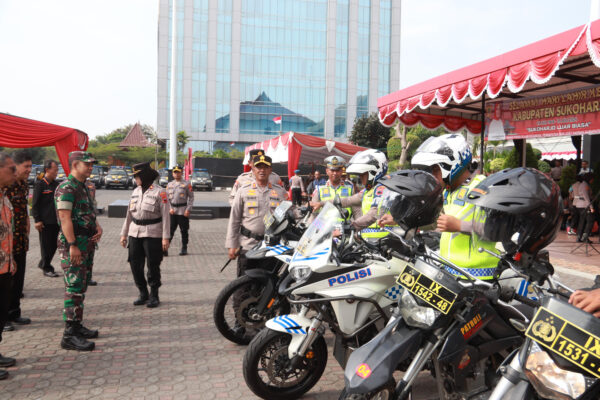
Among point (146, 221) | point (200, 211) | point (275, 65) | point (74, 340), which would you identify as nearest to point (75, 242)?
point (74, 340)

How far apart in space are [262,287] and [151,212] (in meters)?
2.13

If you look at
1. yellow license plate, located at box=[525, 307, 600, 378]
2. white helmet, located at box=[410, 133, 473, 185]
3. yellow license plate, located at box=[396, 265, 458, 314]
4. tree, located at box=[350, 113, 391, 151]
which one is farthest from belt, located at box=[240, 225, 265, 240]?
tree, located at box=[350, 113, 391, 151]

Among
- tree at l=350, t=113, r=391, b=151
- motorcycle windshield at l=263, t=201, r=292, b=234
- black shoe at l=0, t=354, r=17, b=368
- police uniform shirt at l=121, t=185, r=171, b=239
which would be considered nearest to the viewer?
black shoe at l=0, t=354, r=17, b=368

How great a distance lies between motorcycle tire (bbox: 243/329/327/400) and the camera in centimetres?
319

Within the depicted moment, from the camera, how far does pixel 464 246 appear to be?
10.6ft

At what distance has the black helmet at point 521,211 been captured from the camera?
1783mm

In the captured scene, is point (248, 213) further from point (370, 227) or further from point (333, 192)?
point (333, 192)

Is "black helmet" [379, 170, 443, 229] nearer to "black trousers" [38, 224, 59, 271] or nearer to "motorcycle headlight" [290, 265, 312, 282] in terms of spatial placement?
"motorcycle headlight" [290, 265, 312, 282]

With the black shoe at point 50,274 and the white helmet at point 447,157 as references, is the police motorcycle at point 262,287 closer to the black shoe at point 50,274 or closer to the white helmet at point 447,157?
the white helmet at point 447,157

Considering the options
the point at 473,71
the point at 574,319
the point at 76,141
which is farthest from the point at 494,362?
the point at 76,141

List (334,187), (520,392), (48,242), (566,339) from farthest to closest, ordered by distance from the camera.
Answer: (48,242)
(334,187)
(520,392)
(566,339)

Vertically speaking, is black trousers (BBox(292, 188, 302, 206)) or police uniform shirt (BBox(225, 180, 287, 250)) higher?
police uniform shirt (BBox(225, 180, 287, 250))

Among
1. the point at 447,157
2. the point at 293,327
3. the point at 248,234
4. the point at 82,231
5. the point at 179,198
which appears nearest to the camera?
the point at 293,327

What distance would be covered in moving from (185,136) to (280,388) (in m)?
58.1
